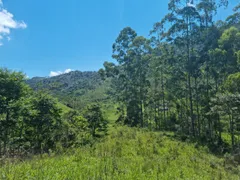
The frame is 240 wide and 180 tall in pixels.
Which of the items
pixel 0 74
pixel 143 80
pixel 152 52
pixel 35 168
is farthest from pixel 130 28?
pixel 35 168

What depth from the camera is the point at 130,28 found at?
26.9 meters

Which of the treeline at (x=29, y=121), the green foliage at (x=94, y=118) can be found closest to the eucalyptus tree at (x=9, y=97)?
the treeline at (x=29, y=121)

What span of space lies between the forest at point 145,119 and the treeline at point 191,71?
4.3 inches

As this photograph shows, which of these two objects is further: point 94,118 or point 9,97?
point 94,118

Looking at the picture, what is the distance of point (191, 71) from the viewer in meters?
20.9

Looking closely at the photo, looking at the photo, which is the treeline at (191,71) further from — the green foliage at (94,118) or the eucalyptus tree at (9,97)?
the eucalyptus tree at (9,97)

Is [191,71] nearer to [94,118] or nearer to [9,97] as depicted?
[94,118]

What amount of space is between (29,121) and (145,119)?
20.1m

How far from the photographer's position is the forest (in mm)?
6180

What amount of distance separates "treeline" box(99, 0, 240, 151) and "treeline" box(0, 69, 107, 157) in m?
12.3

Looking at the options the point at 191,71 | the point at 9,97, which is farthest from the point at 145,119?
the point at 9,97

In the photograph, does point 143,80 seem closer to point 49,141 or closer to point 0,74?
point 49,141

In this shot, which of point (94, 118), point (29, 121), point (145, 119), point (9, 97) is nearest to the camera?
point (9, 97)

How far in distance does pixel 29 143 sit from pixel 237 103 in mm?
15209
